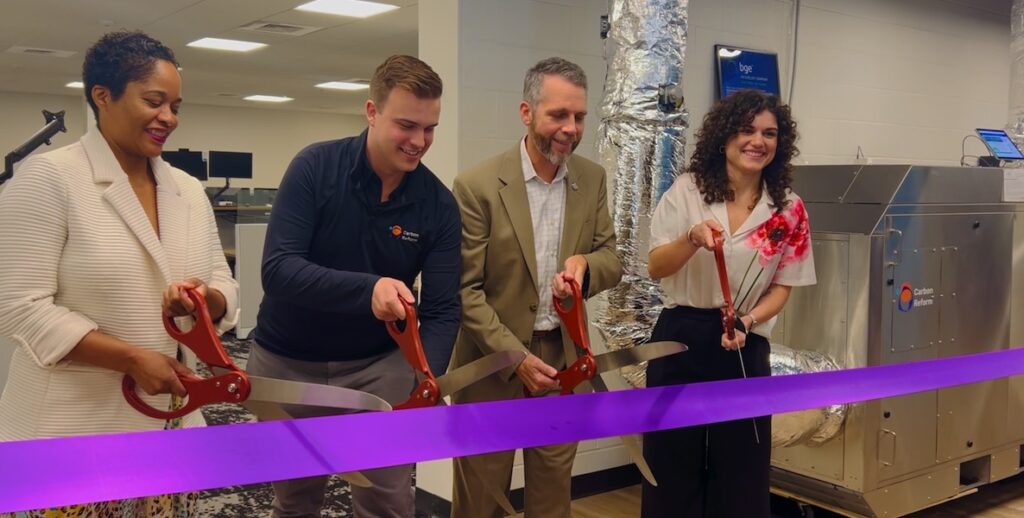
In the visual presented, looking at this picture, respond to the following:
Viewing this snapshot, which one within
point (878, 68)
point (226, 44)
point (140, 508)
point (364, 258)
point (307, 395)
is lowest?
point (140, 508)

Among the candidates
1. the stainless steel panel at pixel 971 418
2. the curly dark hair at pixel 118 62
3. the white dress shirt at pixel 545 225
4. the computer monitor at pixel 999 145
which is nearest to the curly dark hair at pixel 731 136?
the white dress shirt at pixel 545 225

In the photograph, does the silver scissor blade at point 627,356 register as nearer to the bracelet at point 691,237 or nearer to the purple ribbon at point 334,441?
the purple ribbon at point 334,441

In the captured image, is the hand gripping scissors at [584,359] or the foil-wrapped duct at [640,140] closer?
the hand gripping scissors at [584,359]

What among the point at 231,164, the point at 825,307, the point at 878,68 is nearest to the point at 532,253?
the point at 825,307

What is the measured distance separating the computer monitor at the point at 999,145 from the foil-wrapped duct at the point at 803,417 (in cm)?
153

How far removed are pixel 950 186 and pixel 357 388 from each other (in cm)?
269

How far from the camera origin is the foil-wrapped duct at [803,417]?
3.15m

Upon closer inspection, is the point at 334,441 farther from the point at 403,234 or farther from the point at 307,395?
the point at 403,234

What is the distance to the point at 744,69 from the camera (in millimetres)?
3973

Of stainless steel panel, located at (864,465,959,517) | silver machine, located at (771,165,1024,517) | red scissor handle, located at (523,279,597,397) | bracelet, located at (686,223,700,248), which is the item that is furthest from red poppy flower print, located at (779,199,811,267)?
stainless steel panel, located at (864,465,959,517)

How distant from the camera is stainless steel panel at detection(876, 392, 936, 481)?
3.30m

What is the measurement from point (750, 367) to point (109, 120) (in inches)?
64.6

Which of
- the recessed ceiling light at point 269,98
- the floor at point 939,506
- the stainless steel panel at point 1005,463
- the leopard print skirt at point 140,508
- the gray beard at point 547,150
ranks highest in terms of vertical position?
the recessed ceiling light at point 269,98

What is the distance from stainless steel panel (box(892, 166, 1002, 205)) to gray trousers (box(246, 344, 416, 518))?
221cm
